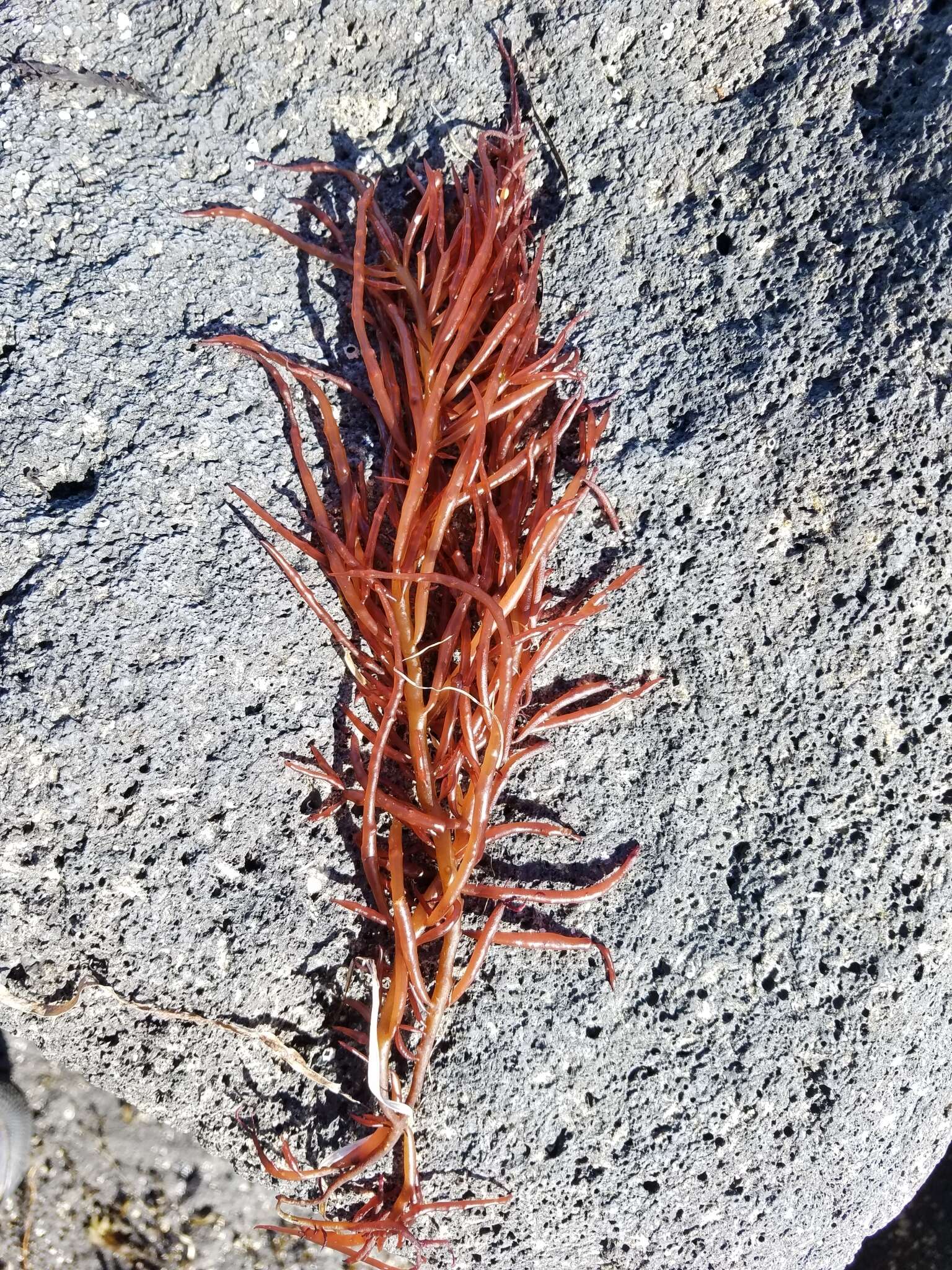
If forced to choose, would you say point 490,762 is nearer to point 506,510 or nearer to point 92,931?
point 506,510

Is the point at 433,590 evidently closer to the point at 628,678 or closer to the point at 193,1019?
the point at 628,678

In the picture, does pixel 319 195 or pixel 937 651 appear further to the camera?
pixel 319 195

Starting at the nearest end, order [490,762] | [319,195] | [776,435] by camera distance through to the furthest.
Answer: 1. [490,762]
2. [776,435]
3. [319,195]

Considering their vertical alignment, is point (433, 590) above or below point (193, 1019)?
above

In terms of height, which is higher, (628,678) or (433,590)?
(433,590)

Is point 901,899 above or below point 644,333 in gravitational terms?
below

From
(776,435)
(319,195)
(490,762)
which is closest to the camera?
(490,762)

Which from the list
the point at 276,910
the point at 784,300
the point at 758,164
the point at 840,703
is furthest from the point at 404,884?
the point at 758,164

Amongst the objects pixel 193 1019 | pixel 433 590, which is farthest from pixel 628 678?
pixel 193 1019
